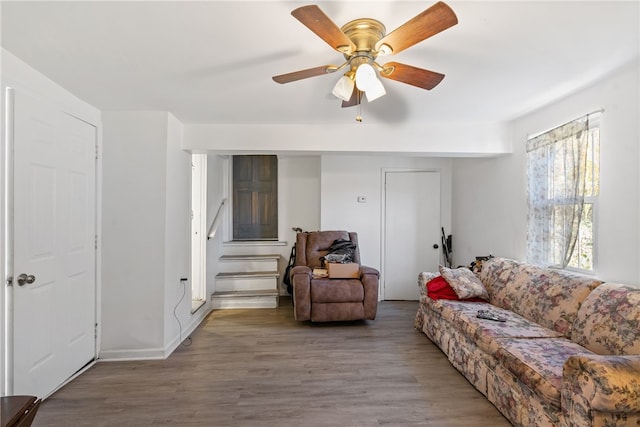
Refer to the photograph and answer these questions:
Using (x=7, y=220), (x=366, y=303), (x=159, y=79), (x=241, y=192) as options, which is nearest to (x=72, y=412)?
(x=7, y=220)

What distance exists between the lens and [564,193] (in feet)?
8.12

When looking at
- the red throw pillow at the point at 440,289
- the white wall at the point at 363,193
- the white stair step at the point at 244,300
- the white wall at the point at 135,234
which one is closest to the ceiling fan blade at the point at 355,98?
the white wall at the point at 135,234

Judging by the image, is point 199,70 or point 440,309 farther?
point 440,309

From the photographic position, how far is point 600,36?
5.26 feet

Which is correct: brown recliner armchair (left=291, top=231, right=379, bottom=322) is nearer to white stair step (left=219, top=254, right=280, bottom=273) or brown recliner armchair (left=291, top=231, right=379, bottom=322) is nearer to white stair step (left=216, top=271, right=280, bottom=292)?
white stair step (left=216, top=271, right=280, bottom=292)

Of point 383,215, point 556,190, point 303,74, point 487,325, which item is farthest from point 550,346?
point 383,215

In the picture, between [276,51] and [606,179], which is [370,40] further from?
[606,179]

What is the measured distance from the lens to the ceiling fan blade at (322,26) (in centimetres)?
111

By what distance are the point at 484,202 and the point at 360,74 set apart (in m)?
2.92

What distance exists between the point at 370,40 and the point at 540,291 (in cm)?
226

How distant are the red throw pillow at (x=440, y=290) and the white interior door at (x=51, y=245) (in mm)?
3109

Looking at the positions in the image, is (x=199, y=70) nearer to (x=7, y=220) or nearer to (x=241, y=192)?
(x=7, y=220)

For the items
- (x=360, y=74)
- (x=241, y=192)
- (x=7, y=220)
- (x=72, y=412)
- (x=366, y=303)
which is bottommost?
(x=72, y=412)

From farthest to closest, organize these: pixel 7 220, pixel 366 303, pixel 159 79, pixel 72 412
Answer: pixel 366 303 < pixel 159 79 < pixel 72 412 < pixel 7 220
